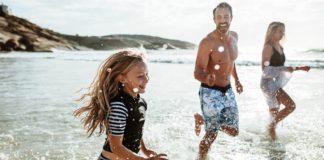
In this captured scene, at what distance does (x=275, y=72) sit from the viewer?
7.18 metres

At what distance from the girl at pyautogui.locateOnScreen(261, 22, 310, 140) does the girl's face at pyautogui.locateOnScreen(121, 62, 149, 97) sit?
14.8 feet

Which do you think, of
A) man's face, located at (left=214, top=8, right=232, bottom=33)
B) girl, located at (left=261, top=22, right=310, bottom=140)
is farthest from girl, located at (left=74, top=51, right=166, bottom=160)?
girl, located at (left=261, top=22, right=310, bottom=140)

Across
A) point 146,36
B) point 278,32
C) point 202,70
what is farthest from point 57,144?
point 146,36

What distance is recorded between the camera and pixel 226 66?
5523 mm

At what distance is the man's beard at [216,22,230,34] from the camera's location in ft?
17.8

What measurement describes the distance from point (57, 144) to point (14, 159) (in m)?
0.88

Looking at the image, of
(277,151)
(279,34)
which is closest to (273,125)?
(277,151)

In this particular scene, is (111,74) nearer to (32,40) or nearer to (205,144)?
(205,144)

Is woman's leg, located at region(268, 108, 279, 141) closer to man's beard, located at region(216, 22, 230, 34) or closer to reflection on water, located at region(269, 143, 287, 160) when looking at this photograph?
reflection on water, located at region(269, 143, 287, 160)

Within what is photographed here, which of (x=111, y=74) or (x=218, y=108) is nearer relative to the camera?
(x=111, y=74)

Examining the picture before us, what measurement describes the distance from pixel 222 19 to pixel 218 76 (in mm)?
701

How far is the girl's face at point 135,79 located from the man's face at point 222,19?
2.57 m

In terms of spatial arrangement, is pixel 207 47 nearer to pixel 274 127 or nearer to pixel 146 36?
pixel 274 127

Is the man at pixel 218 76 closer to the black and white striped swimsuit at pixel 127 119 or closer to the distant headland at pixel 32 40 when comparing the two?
the black and white striped swimsuit at pixel 127 119
